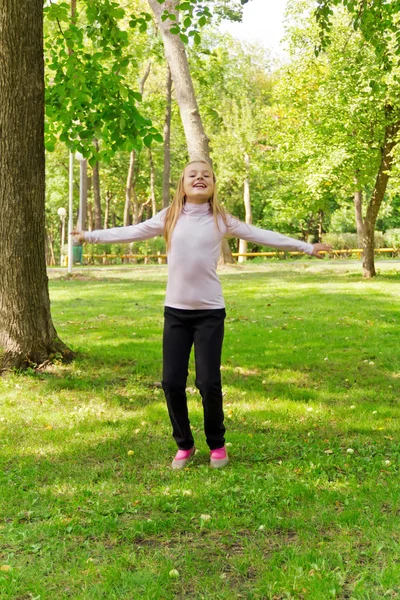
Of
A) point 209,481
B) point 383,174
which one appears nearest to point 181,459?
point 209,481

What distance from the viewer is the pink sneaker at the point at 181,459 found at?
4.94 m

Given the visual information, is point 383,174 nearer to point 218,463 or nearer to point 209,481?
point 218,463

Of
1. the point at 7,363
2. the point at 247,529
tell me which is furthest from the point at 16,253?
the point at 247,529

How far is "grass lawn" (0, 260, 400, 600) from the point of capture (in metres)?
3.34

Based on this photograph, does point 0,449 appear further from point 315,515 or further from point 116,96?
point 116,96

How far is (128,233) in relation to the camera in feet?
16.6

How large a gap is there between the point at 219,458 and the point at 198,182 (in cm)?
208

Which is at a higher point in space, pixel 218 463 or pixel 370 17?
pixel 370 17

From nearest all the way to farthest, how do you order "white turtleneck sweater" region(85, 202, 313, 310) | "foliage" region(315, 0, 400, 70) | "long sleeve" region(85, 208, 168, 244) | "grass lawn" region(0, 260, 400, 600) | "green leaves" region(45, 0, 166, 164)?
"grass lawn" region(0, 260, 400, 600) < "white turtleneck sweater" region(85, 202, 313, 310) < "long sleeve" region(85, 208, 168, 244) < "green leaves" region(45, 0, 166, 164) < "foliage" region(315, 0, 400, 70)

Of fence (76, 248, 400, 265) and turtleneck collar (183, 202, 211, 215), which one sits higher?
turtleneck collar (183, 202, 211, 215)

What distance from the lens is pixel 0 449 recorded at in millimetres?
5414

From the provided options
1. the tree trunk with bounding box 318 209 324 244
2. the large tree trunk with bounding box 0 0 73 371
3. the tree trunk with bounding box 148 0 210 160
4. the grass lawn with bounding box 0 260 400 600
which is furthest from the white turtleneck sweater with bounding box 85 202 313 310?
the tree trunk with bounding box 318 209 324 244

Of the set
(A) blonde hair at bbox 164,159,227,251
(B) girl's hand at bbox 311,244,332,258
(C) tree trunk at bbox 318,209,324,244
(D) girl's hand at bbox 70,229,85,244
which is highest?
(C) tree trunk at bbox 318,209,324,244

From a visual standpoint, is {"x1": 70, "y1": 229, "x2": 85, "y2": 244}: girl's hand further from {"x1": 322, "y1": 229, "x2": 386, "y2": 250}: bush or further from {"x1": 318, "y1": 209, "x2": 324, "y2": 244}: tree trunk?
{"x1": 318, "y1": 209, "x2": 324, "y2": 244}: tree trunk
